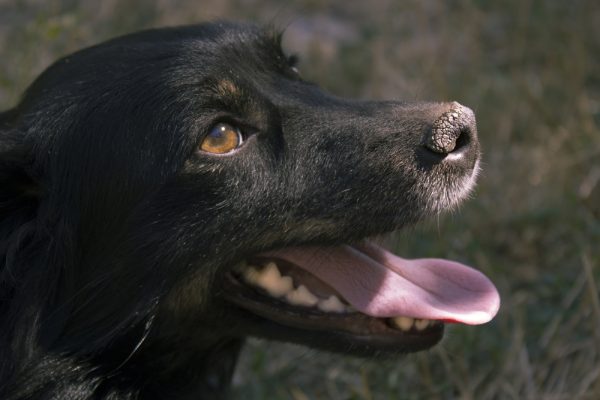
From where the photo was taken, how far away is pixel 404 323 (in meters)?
2.96

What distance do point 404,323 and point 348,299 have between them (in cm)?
18

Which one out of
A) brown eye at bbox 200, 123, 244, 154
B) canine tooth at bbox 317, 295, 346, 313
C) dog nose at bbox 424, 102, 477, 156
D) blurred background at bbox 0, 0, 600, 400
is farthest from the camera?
blurred background at bbox 0, 0, 600, 400

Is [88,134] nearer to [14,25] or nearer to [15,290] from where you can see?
[15,290]

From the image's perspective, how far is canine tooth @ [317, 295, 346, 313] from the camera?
293 cm

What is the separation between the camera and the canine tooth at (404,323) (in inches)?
116

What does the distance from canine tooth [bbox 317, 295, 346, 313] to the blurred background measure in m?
0.42

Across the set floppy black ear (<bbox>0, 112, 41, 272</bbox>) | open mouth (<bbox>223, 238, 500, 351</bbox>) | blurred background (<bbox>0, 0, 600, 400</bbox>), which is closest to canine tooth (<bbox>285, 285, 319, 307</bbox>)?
open mouth (<bbox>223, 238, 500, 351</bbox>)

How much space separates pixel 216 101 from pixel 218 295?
576 mm

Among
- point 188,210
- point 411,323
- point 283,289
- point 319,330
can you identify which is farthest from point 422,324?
point 188,210

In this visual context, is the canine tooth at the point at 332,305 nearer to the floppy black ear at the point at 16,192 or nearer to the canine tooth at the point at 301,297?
the canine tooth at the point at 301,297

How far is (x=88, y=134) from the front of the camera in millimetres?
2770

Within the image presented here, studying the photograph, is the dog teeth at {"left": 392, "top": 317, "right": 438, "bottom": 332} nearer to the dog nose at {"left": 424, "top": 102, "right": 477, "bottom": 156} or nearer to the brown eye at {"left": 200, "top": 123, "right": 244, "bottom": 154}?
the dog nose at {"left": 424, "top": 102, "right": 477, "bottom": 156}

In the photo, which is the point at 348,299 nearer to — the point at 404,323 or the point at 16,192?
the point at 404,323

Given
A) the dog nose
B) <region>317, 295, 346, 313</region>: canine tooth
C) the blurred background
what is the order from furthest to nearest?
the blurred background < <region>317, 295, 346, 313</region>: canine tooth < the dog nose
